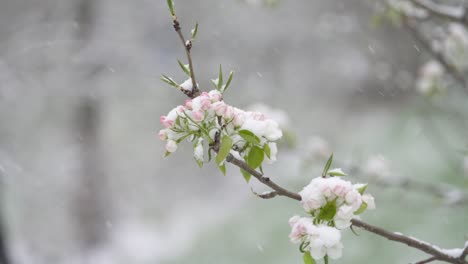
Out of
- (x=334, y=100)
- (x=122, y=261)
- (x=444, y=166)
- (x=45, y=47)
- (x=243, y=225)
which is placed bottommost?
(x=444, y=166)

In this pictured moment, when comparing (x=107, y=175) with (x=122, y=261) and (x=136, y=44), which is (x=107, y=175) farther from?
(x=136, y=44)

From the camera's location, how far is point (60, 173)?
29.4 feet

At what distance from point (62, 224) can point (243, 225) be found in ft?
12.0

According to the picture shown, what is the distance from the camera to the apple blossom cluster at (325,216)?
0.97m

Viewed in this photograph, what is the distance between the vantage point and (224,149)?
3.26 feet

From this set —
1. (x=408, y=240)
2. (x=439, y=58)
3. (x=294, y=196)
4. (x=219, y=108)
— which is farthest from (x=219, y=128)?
(x=439, y=58)

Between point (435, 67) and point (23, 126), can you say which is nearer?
point (435, 67)

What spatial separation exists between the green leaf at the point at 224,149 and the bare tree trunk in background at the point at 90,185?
316 inches

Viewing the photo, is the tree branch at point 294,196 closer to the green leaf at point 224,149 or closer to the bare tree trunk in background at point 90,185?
the green leaf at point 224,149

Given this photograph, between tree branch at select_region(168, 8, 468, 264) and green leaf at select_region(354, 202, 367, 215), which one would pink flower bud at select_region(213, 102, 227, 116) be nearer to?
tree branch at select_region(168, 8, 468, 264)

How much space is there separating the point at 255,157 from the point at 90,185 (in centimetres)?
866

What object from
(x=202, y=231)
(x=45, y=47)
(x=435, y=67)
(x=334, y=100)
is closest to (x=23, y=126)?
(x=45, y=47)

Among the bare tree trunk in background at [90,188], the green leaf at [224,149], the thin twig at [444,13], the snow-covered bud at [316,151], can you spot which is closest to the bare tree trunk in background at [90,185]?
the bare tree trunk in background at [90,188]

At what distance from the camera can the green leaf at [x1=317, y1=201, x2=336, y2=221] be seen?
1007 millimetres
